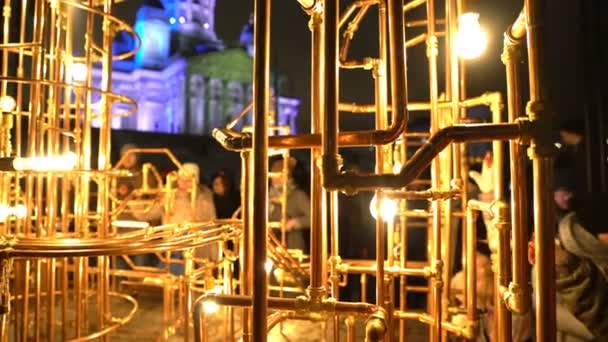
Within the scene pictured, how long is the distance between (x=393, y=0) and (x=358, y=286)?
6.88 meters

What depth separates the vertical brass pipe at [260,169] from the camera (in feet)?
4.96

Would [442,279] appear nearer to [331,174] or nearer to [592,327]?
[592,327]

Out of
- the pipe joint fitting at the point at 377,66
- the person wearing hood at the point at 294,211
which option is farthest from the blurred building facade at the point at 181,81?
the pipe joint fitting at the point at 377,66

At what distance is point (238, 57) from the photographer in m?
36.9

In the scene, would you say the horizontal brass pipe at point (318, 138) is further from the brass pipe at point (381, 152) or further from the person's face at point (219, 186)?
the person's face at point (219, 186)

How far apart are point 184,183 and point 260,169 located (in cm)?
581

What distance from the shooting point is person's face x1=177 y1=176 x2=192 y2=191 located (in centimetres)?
696

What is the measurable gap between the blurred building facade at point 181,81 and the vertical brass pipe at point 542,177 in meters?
30.5

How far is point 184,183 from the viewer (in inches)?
277

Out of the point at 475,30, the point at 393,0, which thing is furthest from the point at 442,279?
the point at 393,0

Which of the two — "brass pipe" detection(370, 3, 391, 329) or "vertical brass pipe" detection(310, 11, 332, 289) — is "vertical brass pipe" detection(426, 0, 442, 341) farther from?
"vertical brass pipe" detection(310, 11, 332, 289)

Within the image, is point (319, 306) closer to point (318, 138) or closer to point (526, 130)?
point (318, 138)

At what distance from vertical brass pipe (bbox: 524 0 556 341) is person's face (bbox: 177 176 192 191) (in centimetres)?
602

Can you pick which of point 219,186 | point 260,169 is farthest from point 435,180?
point 219,186
